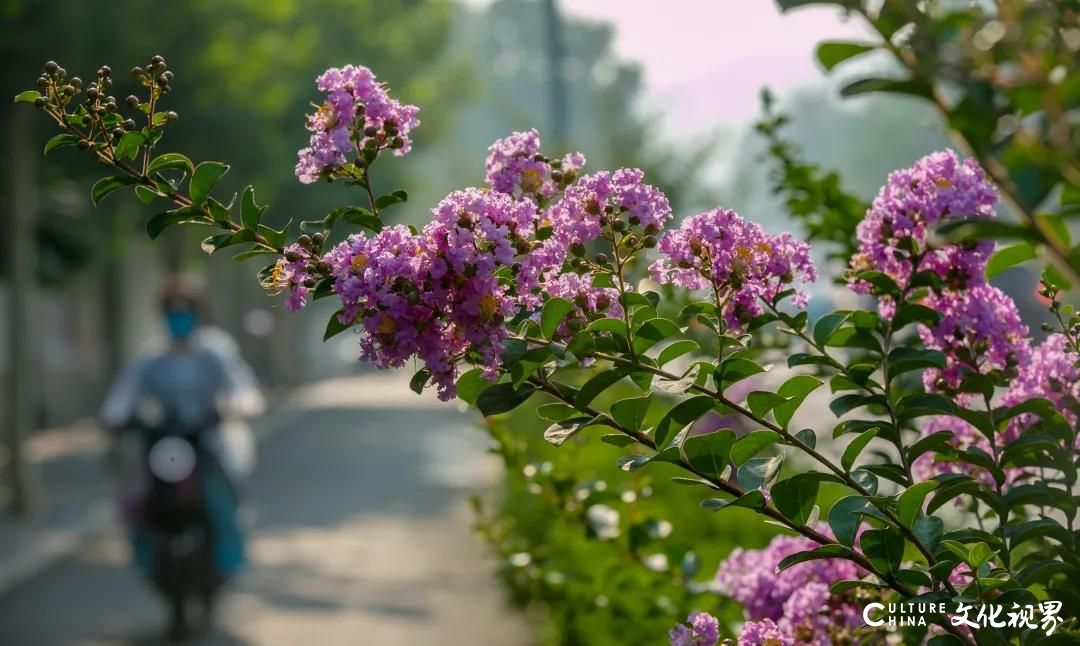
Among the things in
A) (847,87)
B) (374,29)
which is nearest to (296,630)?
(847,87)

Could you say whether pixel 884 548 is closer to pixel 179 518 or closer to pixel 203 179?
pixel 203 179

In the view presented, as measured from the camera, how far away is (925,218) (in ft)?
7.78

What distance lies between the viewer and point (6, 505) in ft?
55.1

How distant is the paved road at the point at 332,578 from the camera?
989 cm

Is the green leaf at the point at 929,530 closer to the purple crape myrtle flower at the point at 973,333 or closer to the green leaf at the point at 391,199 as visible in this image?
the purple crape myrtle flower at the point at 973,333

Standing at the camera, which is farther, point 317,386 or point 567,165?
point 317,386

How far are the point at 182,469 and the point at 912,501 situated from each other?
8068mm

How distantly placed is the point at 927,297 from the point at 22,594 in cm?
1033

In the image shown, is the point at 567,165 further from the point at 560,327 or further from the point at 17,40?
the point at 17,40

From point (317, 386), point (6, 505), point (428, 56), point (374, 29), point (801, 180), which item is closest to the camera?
point (801, 180)

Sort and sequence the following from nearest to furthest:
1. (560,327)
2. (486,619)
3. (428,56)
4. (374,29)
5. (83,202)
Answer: (560,327) → (486,619) → (83,202) → (374,29) → (428,56)

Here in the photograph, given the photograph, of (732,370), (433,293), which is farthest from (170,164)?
(732,370)

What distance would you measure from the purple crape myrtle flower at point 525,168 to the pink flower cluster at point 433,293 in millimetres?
367

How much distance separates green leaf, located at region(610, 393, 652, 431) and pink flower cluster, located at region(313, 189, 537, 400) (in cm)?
20
